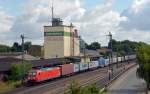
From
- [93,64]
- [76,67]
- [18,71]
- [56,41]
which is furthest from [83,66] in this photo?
[56,41]

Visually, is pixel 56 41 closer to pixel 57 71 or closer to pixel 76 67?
pixel 76 67

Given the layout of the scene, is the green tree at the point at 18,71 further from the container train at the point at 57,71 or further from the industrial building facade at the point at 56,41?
the industrial building facade at the point at 56,41

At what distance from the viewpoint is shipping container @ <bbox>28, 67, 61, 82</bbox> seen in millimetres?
78062

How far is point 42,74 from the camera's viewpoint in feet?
264

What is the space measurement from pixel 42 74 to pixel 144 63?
18.5 m

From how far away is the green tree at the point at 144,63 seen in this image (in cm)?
7138

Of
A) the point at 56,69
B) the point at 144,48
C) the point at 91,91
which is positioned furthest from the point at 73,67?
the point at 91,91

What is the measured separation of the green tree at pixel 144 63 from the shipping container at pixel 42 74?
1721cm

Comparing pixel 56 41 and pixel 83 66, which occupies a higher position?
pixel 56 41

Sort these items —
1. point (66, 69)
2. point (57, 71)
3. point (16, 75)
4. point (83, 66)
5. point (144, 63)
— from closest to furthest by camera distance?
1. point (144, 63)
2. point (16, 75)
3. point (57, 71)
4. point (66, 69)
5. point (83, 66)

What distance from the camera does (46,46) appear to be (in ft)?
525

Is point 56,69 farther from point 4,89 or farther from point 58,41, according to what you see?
point 58,41

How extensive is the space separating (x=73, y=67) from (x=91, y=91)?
72.0 m

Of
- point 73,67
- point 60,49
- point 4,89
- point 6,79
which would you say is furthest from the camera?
point 60,49
